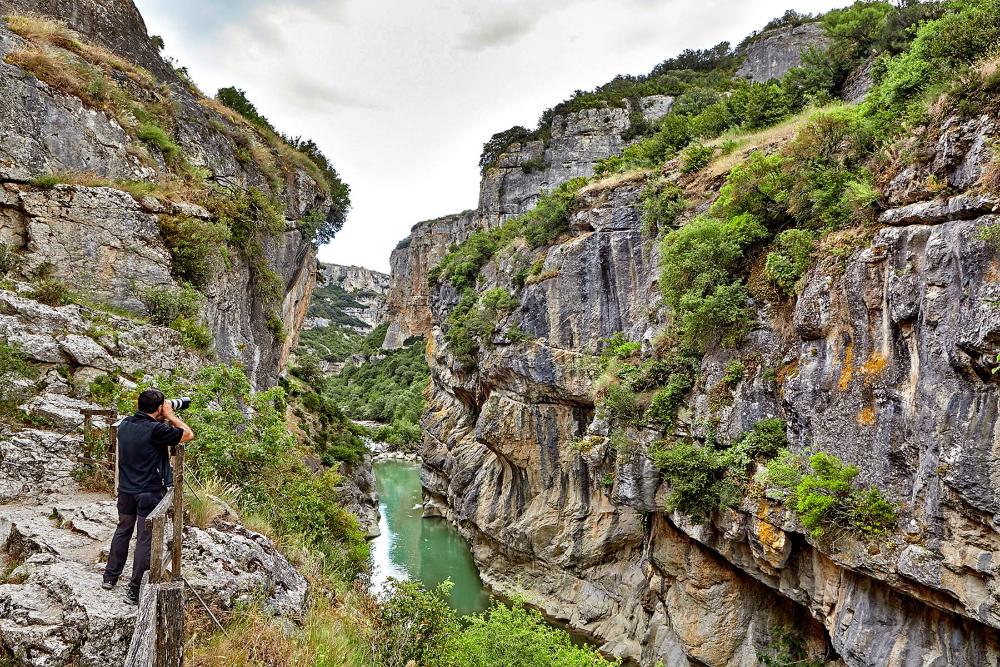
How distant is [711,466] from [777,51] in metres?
34.2

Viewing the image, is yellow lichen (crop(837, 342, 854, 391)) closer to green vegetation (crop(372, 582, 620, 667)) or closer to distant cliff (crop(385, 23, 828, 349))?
green vegetation (crop(372, 582, 620, 667))

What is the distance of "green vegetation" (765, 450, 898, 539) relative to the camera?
8.20 metres

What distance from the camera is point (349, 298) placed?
12369 centimetres

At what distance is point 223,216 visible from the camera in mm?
13445

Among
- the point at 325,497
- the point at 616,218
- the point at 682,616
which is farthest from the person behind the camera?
the point at 616,218

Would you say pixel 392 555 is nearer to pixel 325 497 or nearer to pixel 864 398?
pixel 325 497

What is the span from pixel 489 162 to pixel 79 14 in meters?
29.5

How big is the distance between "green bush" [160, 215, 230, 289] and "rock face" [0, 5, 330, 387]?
179mm

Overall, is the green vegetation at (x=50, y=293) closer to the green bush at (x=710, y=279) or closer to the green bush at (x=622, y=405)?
the green bush at (x=622, y=405)

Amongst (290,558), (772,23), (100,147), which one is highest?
(772,23)

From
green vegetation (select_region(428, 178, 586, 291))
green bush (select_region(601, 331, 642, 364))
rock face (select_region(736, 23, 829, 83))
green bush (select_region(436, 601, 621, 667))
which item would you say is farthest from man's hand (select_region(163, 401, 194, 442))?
rock face (select_region(736, 23, 829, 83))

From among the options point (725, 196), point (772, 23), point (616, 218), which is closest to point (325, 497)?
point (725, 196)

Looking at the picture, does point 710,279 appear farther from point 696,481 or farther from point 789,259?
point 696,481

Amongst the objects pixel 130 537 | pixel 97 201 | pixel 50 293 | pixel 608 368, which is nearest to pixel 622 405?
pixel 608 368
